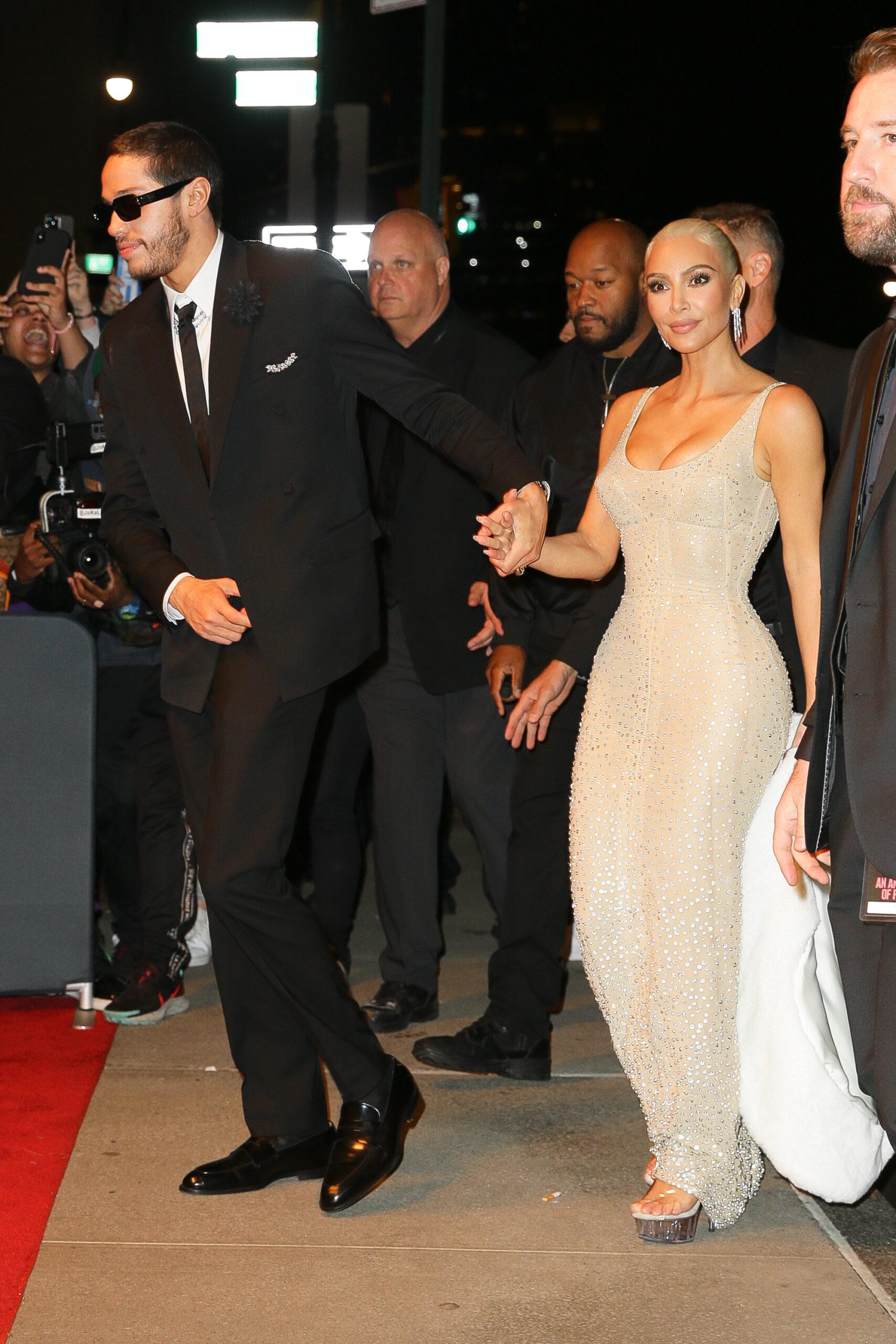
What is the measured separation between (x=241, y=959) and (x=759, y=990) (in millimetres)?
1154

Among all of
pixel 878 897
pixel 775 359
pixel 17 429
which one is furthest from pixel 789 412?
pixel 17 429

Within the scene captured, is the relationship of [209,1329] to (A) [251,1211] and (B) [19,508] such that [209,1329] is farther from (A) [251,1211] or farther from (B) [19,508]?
(B) [19,508]

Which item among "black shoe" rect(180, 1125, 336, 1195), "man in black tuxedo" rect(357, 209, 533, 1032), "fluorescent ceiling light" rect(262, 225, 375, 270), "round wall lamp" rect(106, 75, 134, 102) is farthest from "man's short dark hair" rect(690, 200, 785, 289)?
"round wall lamp" rect(106, 75, 134, 102)

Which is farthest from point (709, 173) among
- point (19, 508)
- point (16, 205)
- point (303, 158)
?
point (19, 508)

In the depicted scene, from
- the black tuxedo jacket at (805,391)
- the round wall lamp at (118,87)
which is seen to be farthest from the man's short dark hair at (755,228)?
the round wall lamp at (118,87)

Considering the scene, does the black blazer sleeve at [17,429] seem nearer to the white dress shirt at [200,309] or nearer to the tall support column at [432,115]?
the white dress shirt at [200,309]

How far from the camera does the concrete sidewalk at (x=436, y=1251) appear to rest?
9.57ft

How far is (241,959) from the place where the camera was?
348 cm

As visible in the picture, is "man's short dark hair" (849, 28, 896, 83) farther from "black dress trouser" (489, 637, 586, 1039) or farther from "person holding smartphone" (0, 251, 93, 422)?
A: "person holding smartphone" (0, 251, 93, 422)

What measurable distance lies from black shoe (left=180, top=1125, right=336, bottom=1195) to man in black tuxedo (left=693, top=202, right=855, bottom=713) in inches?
62.6

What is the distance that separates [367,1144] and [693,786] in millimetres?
1105

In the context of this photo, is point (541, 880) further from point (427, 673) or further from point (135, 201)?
point (135, 201)

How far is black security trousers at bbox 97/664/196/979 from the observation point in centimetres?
509

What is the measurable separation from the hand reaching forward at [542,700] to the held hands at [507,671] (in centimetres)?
37
